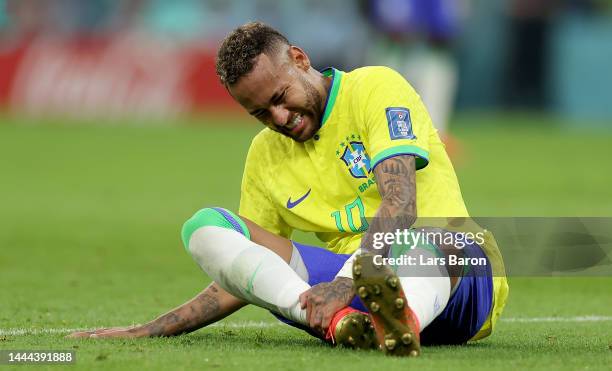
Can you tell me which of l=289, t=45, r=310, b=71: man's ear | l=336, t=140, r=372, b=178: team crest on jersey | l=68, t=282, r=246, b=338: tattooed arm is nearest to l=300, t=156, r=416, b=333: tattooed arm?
l=336, t=140, r=372, b=178: team crest on jersey

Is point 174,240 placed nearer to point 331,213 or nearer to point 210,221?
point 331,213

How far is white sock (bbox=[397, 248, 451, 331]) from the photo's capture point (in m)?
4.20

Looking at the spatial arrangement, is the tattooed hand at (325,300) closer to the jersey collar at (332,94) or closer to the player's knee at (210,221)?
the player's knee at (210,221)

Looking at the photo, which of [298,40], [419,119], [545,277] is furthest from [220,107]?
[419,119]

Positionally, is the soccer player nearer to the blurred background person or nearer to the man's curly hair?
the man's curly hair

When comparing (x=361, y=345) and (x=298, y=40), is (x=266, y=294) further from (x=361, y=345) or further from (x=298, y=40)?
(x=298, y=40)

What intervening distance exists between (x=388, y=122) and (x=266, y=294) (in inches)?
28.0

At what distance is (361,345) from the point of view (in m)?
4.31

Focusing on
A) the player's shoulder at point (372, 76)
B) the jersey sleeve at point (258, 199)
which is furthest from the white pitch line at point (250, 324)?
the player's shoulder at point (372, 76)

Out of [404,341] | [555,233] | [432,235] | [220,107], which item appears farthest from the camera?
[220,107]

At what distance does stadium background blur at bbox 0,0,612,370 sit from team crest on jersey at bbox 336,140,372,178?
621 millimetres

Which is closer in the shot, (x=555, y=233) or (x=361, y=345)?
(x=361, y=345)

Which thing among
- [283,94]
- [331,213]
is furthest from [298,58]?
[331,213]

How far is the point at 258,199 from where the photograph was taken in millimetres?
5078
